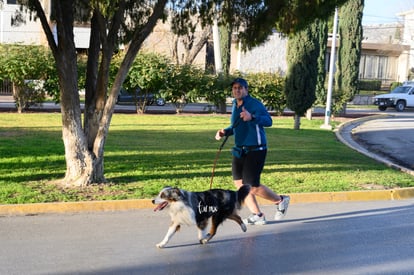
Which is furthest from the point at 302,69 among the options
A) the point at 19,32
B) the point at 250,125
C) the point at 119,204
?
the point at 19,32

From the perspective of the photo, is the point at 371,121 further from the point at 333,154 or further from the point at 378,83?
the point at 378,83

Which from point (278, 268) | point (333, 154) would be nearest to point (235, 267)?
point (278, 268)

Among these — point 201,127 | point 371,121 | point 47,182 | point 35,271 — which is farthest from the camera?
point 371,121

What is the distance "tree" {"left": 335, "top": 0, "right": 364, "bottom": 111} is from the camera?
30.3 meters

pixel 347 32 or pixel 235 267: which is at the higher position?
pixel 347 32

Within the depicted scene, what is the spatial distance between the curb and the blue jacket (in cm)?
210

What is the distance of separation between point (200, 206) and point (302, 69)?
16.1 metres

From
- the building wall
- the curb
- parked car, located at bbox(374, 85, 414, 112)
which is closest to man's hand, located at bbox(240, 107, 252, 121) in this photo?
the curb

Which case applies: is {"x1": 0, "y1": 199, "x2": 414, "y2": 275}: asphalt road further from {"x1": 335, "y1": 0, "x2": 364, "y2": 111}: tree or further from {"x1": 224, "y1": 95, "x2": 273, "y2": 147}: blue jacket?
{"x1": 335, "y1": 0, "x2": 364, "y2": 111}: tree

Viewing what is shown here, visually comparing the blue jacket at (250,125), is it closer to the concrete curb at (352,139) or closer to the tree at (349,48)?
the concrete curb at (352,139)

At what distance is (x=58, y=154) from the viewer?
12164mm

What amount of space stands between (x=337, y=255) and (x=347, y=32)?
1044 inches

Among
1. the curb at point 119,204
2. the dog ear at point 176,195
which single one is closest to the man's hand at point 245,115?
the dog ear at point 176,195

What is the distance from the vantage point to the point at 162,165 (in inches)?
457
